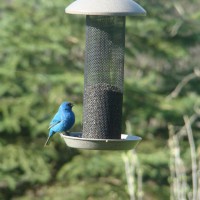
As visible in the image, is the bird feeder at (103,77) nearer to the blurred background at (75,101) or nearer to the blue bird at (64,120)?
the blue bird at (64,120)

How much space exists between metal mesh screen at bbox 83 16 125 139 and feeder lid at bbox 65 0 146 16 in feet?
1.44

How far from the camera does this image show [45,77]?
11.0 meters

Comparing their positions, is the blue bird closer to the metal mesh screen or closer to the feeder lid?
the metal mesh screen

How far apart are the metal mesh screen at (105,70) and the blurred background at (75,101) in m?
5.29

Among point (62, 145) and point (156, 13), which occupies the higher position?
point (156, 13)

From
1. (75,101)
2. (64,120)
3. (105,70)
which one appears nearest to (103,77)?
(105,70)

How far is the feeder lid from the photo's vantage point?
4582mm

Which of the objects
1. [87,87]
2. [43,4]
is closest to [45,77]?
[43,4]

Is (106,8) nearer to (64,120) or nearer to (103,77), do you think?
(103,77)

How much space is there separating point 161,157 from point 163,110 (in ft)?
2.43

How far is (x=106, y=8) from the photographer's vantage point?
4605 mm

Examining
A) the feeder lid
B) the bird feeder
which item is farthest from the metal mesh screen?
the feeder lid

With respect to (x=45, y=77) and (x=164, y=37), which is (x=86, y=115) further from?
(x=164, y=37)

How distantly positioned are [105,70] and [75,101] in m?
6.10
